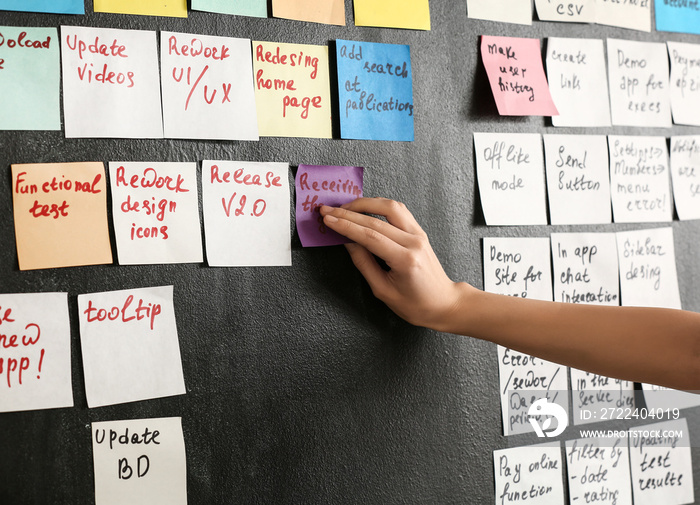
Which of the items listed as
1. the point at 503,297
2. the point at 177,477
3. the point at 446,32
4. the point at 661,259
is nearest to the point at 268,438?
the point at 177,477

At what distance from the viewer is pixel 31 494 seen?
76 centimetres

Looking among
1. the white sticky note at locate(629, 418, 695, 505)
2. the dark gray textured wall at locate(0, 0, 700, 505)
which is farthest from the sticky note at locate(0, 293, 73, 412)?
the white sticky note at locate(629, 418, 695, 505)

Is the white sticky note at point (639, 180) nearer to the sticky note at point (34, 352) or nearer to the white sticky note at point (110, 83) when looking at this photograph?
the white sticky note at point (110, 83)

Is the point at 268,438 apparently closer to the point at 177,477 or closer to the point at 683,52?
the point at 177,477

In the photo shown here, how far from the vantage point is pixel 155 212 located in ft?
2.70

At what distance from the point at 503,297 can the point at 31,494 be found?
68 centimetres

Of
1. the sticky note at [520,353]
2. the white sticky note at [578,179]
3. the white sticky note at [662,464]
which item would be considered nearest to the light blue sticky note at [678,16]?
the white sticky note at [578,179]

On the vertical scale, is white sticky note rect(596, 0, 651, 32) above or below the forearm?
above

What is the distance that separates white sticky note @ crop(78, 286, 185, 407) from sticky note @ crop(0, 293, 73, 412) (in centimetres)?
2

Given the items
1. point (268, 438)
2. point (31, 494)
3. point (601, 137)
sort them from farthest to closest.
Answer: point (601, 137) < point (268, 438) < point (31, 494)

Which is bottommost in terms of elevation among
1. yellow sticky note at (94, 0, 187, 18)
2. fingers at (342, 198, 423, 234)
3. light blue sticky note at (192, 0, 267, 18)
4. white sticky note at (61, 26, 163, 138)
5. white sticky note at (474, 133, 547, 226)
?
fingers at (342, 198, 423, 234)

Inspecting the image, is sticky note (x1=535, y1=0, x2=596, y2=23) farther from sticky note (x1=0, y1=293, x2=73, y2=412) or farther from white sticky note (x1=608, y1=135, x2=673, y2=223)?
sticky note (x1=0, y1=293, x2=73, y2=412)

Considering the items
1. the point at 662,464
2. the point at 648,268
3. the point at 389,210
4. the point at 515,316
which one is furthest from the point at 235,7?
the point at 662,464

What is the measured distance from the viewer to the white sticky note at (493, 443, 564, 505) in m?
1.01
